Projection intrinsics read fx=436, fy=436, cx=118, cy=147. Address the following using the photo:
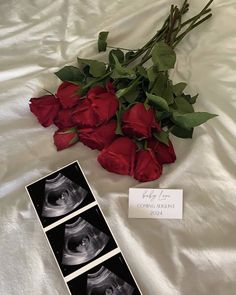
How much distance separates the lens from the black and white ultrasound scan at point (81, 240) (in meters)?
0.77

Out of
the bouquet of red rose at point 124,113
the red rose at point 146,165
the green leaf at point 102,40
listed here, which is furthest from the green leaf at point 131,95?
the green leaf at point 102,40

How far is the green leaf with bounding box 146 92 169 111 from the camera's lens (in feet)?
2.59

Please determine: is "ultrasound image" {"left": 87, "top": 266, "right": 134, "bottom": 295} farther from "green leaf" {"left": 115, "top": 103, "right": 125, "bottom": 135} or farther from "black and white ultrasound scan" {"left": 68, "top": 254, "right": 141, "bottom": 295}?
"green leaf" {"left": 115, "top": 103, "right": 125, "bottom": 135}

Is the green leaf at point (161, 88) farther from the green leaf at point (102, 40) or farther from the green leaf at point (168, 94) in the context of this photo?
the green leaf at point (102, 40)

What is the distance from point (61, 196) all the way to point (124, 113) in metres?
0.20

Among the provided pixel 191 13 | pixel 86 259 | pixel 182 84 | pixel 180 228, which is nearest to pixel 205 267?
pixel 180 228

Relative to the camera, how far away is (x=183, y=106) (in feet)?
2.77

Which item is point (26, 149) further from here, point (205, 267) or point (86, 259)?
point (205, 267)

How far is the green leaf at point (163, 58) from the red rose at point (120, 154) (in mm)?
153

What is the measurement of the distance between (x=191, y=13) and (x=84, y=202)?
0.53 metres

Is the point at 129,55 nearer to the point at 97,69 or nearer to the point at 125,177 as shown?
the point at 97,69

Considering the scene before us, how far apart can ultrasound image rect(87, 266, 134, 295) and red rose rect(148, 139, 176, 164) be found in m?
0.23

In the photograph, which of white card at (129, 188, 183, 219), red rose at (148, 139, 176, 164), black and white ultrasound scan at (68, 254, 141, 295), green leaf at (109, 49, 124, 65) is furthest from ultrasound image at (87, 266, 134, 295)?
green leaf at (109, 49, 124, 65)

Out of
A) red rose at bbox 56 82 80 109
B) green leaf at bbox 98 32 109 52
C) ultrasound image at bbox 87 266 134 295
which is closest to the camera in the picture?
ultrasound image at bbox 87 266 134 295
